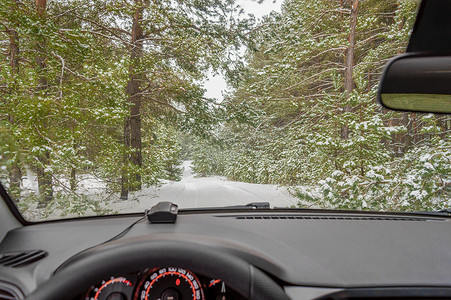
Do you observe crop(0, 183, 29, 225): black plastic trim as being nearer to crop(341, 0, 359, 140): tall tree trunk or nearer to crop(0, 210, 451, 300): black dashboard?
crop(0, 210, 451, 300): black dashboard

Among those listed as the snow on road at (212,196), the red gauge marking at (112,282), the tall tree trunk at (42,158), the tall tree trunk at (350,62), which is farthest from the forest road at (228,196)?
the red gauge marking at (112,282)

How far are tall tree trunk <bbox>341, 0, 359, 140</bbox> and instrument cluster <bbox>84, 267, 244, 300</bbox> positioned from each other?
5847 mm

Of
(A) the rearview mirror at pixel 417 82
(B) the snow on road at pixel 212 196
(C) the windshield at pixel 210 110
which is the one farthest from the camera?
(C) the windshield at pixel 210 110

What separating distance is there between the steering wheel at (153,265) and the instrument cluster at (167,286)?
0.60 ft

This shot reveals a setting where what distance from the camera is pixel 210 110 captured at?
315 inches

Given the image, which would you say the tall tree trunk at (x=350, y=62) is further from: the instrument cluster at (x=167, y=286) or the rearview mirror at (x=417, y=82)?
the instrument cluster at (x=167, y=286)

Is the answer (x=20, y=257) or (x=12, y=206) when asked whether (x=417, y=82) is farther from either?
(x=12, y=206)

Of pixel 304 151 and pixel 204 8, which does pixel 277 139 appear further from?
pixel 204 8

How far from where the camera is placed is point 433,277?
1291mm

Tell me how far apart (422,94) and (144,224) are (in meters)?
1.78

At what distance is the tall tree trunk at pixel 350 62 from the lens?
6320 mm

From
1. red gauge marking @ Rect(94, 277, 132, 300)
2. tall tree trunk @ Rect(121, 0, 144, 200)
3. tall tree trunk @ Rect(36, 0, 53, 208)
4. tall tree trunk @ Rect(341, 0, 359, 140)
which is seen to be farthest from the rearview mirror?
tall tree trunk @ Rect(121, 0, 144, 200)

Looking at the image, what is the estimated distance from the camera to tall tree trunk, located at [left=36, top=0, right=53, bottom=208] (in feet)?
13.8

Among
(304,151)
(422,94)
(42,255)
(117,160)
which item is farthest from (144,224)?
(304,151)
